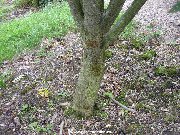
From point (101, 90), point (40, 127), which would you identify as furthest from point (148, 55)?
point (40, 127)

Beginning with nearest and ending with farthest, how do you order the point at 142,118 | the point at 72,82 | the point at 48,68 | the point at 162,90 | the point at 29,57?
1. the point at 142,118
2. the point at 162,90
3. the point at 72,82
4. the point at 48,68
5. the point at 29,57

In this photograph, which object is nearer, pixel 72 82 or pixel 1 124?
pixel 1 124

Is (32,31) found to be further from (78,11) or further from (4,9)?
(4,9)

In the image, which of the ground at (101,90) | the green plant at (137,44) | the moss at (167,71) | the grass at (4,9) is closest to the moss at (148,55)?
the ground at (101,90)

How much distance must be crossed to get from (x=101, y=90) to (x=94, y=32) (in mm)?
1772

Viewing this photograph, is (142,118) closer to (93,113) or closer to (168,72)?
(93,113)

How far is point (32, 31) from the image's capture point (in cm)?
1077

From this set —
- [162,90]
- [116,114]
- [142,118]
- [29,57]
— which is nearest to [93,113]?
[116,114]

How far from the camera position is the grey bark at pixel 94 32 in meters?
5.99

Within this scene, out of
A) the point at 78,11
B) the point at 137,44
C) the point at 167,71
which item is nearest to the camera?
the point at 78,11

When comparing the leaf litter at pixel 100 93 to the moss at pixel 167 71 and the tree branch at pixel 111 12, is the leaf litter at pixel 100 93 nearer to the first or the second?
the moss at pixel 167 71

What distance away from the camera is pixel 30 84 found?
26.1 ft

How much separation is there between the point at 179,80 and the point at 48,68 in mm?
3017

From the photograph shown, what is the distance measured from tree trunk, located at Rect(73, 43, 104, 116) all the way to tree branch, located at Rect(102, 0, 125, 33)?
15.6 inches
